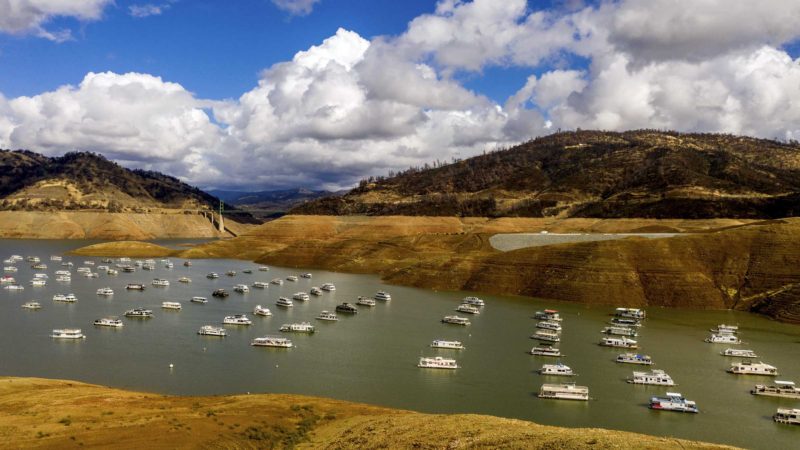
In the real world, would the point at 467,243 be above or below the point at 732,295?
above

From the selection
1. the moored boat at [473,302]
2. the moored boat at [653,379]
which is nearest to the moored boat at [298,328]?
the moored boat at [473,302]

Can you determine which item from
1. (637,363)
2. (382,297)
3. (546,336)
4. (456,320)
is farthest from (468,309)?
(637,363)

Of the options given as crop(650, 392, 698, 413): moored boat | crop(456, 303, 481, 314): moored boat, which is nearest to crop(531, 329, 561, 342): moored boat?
crop(456, 303, 481, 314): moored boat

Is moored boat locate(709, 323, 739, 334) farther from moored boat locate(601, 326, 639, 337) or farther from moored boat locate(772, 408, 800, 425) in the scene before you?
moored boat locate(772, 408, 800, 425)

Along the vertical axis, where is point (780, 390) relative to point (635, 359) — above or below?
below

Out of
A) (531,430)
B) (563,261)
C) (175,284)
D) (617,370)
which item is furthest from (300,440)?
(175,284)

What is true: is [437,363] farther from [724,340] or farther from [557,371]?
[724,340]

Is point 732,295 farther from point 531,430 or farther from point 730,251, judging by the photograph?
point 531,430
